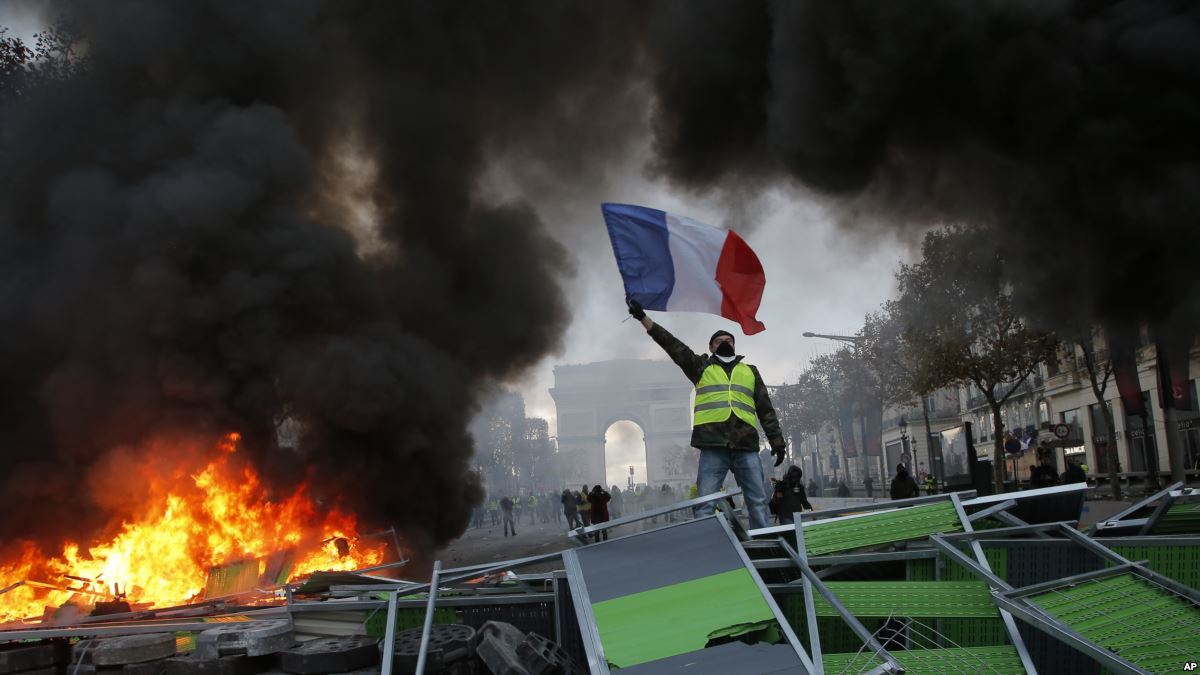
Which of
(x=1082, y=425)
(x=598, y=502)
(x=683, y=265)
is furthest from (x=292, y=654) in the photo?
(x=1082, y=425)

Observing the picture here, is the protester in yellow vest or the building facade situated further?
the building facade

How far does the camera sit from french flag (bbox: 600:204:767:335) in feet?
22.6

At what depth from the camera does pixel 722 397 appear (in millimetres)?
5641

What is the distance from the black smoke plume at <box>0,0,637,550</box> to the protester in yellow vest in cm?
855

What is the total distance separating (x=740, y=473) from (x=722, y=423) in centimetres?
38

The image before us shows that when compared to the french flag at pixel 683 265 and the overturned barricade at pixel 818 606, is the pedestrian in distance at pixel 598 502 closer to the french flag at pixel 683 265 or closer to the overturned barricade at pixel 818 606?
the french flag at pixel 683 265

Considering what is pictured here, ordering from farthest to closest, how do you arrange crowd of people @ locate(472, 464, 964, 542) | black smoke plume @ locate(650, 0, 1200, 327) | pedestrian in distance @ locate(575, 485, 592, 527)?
pedestrian in distance @ locate(575, 485, 592, 527)
crowd of people @ locate(472, 464, 964, 542)
black smoke plume @ locate(650, 0, 1200, 327)

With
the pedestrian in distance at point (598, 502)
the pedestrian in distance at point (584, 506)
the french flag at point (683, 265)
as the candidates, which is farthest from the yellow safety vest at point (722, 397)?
the pedestrian in distance at point (584, 506)

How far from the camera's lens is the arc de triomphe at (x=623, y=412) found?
42750mm

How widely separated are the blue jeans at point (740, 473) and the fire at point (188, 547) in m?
7.76

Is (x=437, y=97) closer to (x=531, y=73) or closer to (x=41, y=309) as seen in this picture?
(x=531, y=73)

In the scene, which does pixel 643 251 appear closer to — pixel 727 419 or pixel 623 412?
pixel 727 419

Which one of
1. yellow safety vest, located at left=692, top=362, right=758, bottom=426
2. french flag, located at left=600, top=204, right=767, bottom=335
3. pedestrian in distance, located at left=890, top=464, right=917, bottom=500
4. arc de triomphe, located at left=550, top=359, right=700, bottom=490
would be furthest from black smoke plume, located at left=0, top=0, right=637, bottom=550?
arc de triomphe, located at left=550, top=359, right=700, bottom=490

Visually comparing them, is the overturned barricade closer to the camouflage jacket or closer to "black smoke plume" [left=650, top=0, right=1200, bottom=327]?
the camouflage jacket
